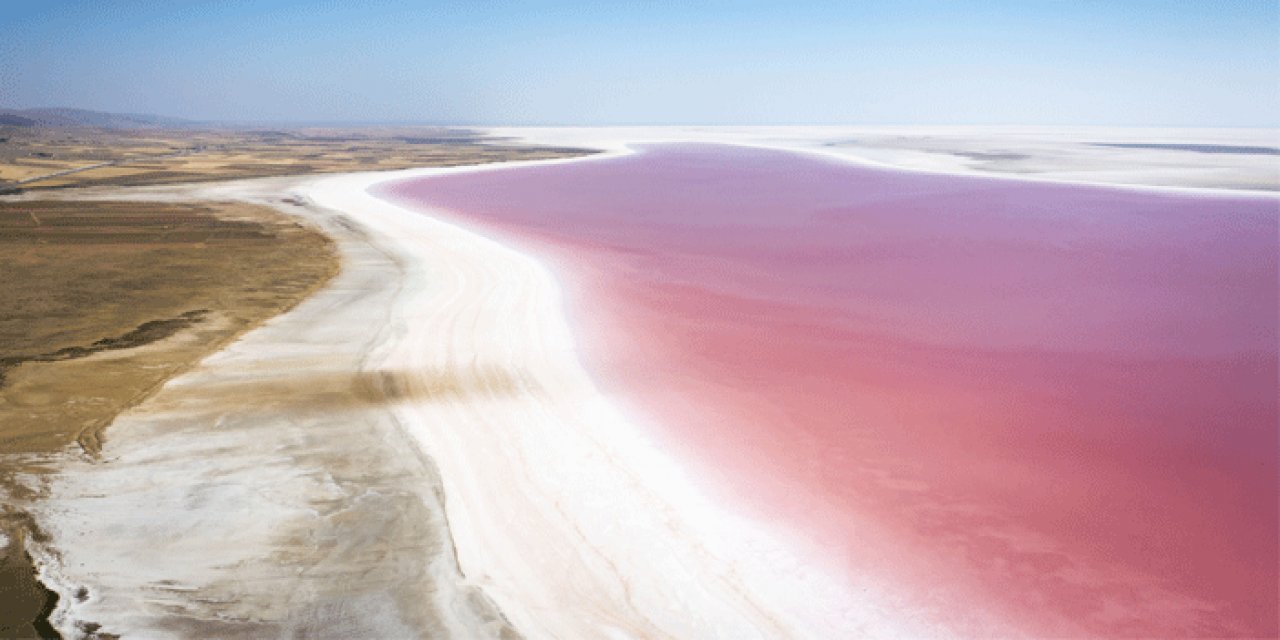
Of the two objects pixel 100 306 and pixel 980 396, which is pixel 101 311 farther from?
pixel 980 396

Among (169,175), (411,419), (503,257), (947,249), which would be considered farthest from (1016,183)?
(169,175)

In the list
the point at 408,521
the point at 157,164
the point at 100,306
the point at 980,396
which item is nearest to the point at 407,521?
the point at 408,521

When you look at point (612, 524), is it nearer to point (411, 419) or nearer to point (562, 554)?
point (562, 554)

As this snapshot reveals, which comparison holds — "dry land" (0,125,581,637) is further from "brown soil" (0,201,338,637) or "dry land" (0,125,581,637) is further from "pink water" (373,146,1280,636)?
"pink water" (373,146,1280,636)

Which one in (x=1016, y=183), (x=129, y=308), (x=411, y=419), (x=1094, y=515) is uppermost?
(x=1016, y=183)

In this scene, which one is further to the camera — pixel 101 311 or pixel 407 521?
pixel 101 311
